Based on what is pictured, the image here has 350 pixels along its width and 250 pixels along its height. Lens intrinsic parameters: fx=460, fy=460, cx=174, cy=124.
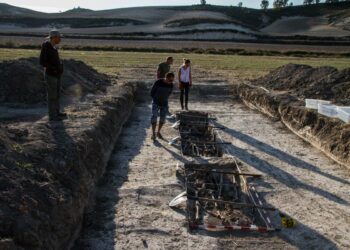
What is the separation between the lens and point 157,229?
7.08 m

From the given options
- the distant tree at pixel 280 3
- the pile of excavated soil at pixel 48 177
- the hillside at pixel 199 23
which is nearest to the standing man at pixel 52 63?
the pile of excavated soil at pixel 48 177

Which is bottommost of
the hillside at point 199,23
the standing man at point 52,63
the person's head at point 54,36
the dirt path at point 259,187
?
the dirt path at point 259,187

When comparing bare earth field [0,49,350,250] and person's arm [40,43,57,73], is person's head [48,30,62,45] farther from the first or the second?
bare earth field [0,49,350,250]

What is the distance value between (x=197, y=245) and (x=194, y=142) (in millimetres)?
5660

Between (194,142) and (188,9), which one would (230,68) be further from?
(188,9)

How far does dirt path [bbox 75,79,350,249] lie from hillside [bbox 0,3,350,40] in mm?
53226

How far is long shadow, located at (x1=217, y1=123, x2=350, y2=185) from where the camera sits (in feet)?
32.7

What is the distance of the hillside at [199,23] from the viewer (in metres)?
73.9

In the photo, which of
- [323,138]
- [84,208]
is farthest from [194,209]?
[323,138]

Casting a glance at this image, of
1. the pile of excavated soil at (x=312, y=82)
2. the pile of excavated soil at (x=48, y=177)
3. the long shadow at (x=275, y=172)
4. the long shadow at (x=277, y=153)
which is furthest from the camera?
the pile of excavated soil at (x=312, y=82)

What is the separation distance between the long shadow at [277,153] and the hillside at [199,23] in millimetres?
51856

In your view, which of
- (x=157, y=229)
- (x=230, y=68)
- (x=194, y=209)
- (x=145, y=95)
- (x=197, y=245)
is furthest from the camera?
(x=230, y=68)

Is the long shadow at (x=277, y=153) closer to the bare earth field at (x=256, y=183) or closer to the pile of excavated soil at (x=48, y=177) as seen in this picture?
the bare earth field at (x=256, y=183)

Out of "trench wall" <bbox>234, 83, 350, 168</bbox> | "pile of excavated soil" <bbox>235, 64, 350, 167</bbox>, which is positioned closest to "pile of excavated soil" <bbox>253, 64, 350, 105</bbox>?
"pile of excavated soil" <bbox>235, 64, 350, 167</bbox>
